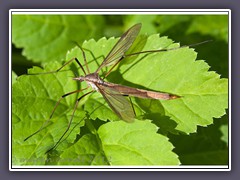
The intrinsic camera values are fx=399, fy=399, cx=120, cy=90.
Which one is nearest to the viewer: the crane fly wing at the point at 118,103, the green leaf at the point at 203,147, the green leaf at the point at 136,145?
the green leaf at the point at 136,145

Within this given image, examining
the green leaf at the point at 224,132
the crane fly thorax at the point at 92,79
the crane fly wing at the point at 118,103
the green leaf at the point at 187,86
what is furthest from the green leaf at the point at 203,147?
the crane fly thorax at the point at 92,79

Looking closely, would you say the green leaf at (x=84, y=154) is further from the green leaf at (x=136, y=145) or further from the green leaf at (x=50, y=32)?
the green leaf at (x=50, y=32)

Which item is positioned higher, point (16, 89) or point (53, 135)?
point (16, 89)

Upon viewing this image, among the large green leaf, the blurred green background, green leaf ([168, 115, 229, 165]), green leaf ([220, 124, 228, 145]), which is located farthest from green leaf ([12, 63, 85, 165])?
green leaf ([220, 124, 228, 145])

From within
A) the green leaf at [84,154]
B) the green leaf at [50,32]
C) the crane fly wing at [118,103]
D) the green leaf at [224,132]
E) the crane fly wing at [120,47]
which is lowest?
the green leaf at [84,154]

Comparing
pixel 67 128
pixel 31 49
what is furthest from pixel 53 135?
pixel 31 49

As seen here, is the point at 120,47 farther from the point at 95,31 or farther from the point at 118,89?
the point at 95,31

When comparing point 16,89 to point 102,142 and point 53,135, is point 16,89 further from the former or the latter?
point 102,142
